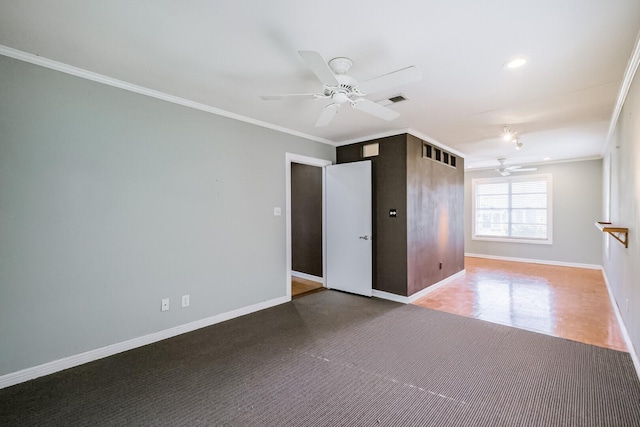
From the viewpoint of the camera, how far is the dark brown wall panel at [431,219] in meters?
4.37

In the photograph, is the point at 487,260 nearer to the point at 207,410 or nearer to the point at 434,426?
the point at 434,426

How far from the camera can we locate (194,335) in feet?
10.4

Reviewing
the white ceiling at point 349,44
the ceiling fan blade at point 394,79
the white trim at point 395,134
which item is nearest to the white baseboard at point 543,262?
the white trim at point 395,134

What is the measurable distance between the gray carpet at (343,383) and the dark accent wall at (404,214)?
1.18 metres

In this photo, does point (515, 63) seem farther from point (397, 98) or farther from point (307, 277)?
point (307, 277)

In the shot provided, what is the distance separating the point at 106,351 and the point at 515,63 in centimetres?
422

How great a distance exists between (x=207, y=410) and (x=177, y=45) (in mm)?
2532

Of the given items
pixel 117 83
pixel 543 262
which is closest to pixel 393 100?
pixel 117 83

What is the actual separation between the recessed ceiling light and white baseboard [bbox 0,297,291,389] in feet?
11.9

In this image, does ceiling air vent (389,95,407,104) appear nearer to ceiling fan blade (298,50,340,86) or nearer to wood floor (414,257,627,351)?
ceiling fan blade (298,50,340,86)

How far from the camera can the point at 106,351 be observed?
2711 mm

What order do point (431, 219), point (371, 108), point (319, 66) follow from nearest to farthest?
1. point (319, 66)
2. point (371, 108)
3. point (431, 219)

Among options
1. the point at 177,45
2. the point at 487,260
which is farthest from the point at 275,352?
the point at 487,260

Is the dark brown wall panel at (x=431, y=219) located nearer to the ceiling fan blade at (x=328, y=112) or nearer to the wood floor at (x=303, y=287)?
the wood floor at (x=303, y=287)
